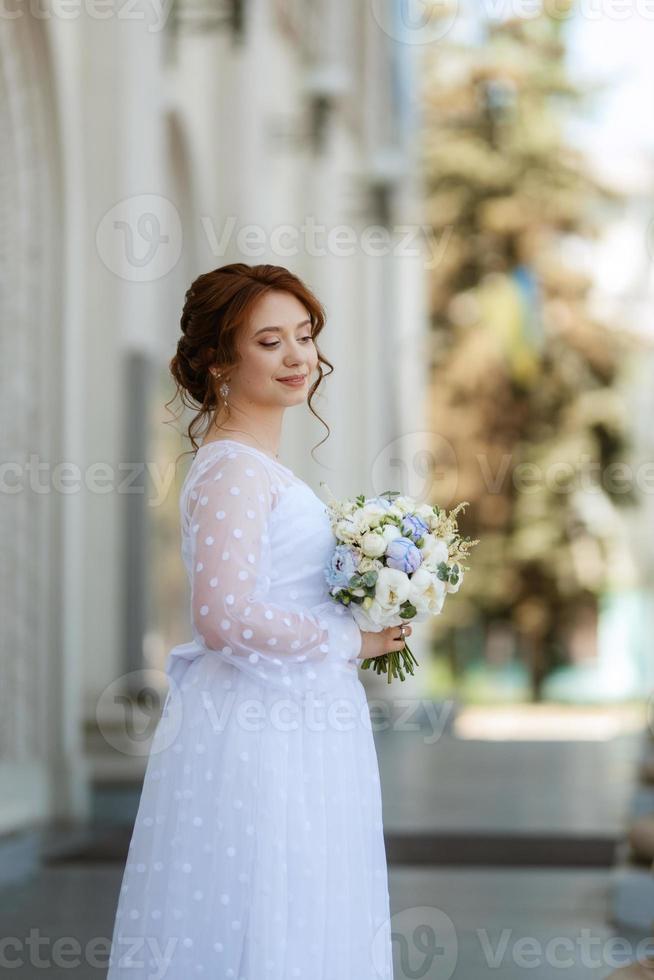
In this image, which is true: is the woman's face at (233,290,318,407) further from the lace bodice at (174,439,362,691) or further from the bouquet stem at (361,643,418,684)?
the bouquet stem at (361,643,418,684)

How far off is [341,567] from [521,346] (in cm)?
2374

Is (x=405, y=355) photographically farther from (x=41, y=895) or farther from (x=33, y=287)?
(x=41, y=895)

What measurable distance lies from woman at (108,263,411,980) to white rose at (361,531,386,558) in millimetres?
160

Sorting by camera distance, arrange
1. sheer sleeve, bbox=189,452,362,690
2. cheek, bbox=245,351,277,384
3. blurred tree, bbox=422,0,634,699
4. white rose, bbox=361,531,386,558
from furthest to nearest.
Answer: blurred tree, bbox=422,0,634,699, cheek, bbox=245,351,277,384, white rose, bbox=361,531,386,558, sheer sleeve, bbox=189,452,362,690

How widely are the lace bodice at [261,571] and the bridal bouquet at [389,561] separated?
0.07 m

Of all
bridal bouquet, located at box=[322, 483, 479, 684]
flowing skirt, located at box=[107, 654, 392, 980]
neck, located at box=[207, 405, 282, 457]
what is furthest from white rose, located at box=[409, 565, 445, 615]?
neck, located at box=[207, 405, 282, 457]

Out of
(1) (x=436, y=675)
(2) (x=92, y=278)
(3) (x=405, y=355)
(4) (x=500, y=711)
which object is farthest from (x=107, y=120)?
(1) (x=436, y=675)

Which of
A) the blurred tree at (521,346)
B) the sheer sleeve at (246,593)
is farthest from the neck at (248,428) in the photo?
the blurred tree at (521,346)

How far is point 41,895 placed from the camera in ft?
21.1

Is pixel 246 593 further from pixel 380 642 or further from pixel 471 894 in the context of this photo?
pixel 471 894

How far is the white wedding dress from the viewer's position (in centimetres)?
317

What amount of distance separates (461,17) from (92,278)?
67.8 feet

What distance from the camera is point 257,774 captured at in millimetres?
3262

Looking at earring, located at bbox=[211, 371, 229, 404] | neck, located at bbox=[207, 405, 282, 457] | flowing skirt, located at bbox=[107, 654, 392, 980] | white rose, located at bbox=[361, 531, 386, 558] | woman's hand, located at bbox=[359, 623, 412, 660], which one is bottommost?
flowing skirt, located at bbox=[107, 654, 392, 980]
